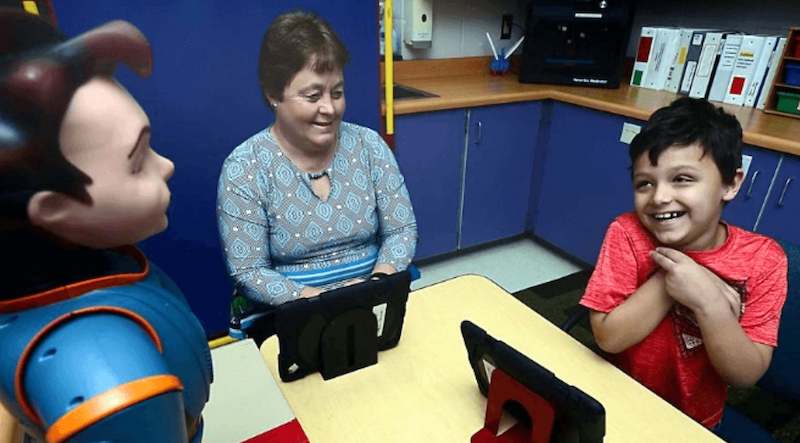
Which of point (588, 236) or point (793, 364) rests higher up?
point (793, 364)

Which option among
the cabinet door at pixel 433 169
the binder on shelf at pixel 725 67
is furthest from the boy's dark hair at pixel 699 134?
the binder on shelf at pixel 725 67

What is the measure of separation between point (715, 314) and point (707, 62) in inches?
66.6

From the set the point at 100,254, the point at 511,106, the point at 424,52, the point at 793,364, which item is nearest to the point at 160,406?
the point at 100,254

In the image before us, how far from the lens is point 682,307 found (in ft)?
3.08

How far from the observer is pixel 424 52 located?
8.62 ft

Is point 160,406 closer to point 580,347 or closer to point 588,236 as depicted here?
point 580,347

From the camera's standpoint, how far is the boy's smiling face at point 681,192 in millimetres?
867

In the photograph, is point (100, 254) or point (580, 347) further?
point (580, 347)

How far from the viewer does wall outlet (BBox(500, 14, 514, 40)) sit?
9.15ft

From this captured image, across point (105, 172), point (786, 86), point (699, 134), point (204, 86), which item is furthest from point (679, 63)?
point (105, 172)

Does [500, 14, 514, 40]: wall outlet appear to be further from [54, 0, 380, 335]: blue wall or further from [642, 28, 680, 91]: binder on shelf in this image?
[54, 0, 380, 335]: blue wall

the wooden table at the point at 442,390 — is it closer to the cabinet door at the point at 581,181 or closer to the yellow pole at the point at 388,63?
the yellow pole at the point at 388,63

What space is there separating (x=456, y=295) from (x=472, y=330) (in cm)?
34

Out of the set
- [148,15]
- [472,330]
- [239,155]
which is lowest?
[472,330]
